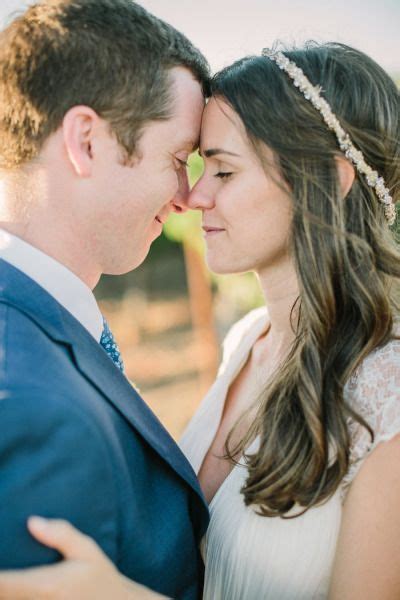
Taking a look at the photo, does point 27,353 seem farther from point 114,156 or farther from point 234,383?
point 234,383

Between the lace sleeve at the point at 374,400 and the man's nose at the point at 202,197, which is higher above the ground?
the man's nose at the point at 202,197

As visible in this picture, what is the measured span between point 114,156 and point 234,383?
3.95 feet

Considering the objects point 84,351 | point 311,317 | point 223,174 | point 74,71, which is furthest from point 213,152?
point 84,351

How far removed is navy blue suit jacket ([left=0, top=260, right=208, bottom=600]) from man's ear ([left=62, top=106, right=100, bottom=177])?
1.47ft

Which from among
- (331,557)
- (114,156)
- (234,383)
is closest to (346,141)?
(114,156)

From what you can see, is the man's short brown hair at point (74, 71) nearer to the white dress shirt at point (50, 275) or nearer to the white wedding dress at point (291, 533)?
the white dress shirt at point (50, 275)

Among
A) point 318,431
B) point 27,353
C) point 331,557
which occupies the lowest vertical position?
point 331,557

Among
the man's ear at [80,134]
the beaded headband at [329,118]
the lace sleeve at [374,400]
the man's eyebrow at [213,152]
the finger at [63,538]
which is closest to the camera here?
the finger at [63,538]

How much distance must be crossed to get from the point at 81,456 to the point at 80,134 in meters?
1.04

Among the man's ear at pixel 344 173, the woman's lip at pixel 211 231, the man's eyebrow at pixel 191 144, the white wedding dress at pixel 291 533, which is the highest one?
the man's ear at pixel 344 173

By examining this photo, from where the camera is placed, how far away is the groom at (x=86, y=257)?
1475mm

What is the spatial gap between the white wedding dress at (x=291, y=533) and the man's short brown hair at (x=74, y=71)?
1106 millimetres

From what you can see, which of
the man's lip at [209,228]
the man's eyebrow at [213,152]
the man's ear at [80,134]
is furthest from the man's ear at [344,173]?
the man's ear at [80,134]

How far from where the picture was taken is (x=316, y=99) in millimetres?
2102
